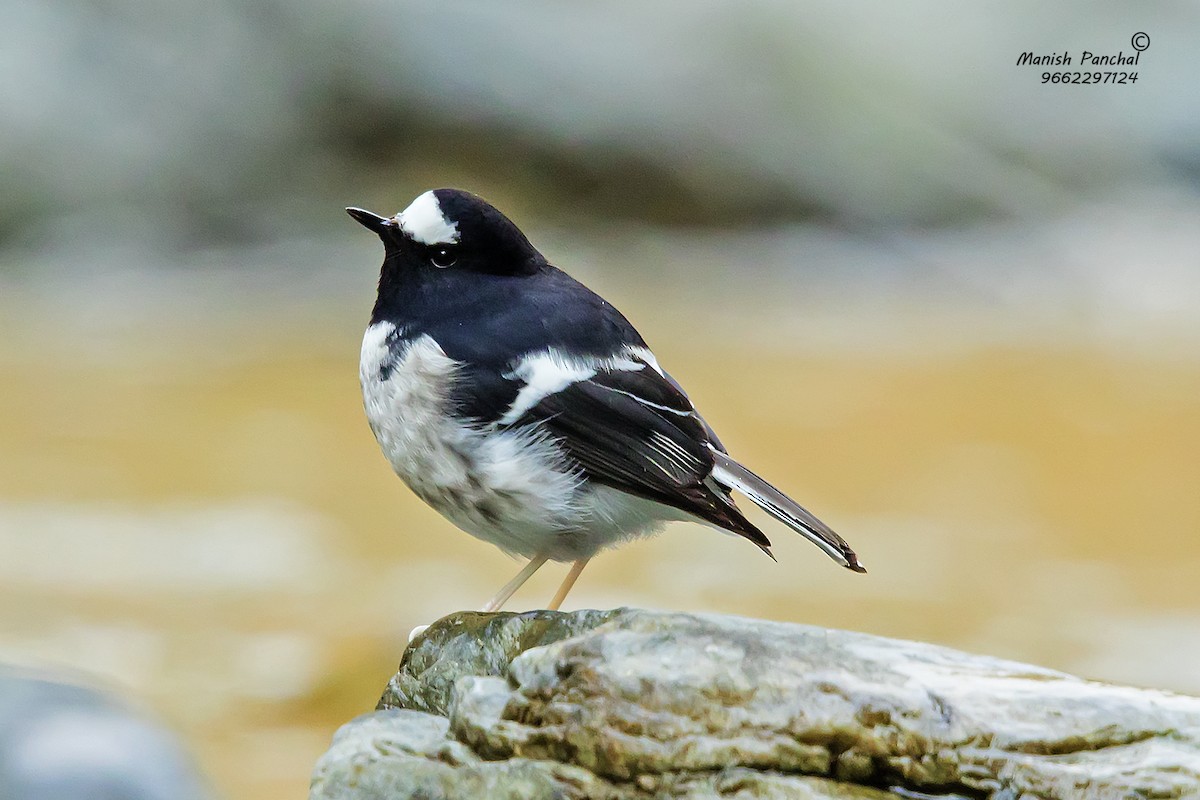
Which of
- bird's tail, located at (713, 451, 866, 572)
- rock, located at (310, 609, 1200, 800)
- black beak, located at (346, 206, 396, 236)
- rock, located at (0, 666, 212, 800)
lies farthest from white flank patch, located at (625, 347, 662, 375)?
rock, located at (0, 666, 212, 800)

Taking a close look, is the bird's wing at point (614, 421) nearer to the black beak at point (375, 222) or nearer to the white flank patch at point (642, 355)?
the white flank patch at point (642, 355)

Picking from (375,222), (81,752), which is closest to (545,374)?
(375,222)

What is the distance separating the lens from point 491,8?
1535 centimetres

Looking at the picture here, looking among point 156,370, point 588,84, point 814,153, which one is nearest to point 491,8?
point 588,84

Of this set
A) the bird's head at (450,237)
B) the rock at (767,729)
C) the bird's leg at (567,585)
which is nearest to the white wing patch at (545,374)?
the bird's head at (450,237)

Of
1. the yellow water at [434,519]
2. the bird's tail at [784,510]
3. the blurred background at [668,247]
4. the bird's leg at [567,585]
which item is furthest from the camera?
the blurred background at [668,247]

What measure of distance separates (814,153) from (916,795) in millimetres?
12981

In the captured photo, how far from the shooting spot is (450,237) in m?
4.09

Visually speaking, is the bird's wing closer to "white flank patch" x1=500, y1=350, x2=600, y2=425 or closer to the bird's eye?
"white flank patch" x1=500, y1=350, x2=600, y2=425

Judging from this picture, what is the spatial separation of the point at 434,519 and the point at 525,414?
6.49 metres

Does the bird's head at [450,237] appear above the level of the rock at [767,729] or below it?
above

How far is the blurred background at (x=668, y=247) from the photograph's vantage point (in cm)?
1034

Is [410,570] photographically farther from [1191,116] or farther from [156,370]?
[1191,116]

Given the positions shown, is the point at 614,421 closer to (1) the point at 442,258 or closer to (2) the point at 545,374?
(2) the point at 545,374
